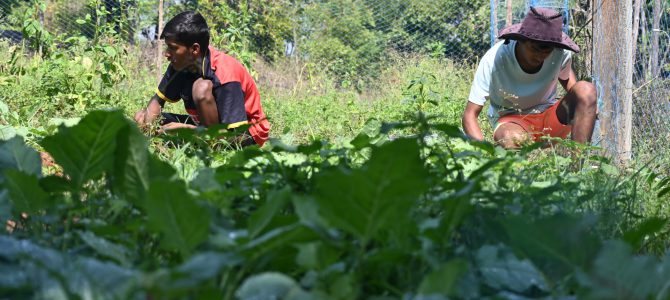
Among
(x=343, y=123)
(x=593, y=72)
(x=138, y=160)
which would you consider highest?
(x=138, y=160)

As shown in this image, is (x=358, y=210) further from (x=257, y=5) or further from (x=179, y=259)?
(x=257, y=5)

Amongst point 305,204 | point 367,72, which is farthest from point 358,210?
point 367,72

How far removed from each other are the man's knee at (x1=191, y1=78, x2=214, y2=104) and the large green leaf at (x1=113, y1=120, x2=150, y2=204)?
3612 mm

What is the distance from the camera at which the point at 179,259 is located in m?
1.27

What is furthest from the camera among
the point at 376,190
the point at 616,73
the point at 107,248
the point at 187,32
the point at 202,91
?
the point at 616,73

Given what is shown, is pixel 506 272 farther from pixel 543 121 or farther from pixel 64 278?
pixel 543 121

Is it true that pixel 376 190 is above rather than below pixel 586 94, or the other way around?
above

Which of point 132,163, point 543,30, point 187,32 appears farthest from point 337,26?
point 132,163

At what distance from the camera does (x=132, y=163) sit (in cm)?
142

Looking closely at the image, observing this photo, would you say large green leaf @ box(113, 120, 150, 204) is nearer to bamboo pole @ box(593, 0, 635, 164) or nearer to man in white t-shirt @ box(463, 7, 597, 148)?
man in white t-shirt @ box(463, 7, 597, 148)

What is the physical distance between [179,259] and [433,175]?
0.52 metres

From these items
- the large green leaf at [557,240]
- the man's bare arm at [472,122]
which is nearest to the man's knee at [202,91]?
the man's bare arm at [472,122]

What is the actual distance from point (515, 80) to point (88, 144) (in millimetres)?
4260

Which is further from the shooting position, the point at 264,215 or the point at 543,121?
the point at 543,121
